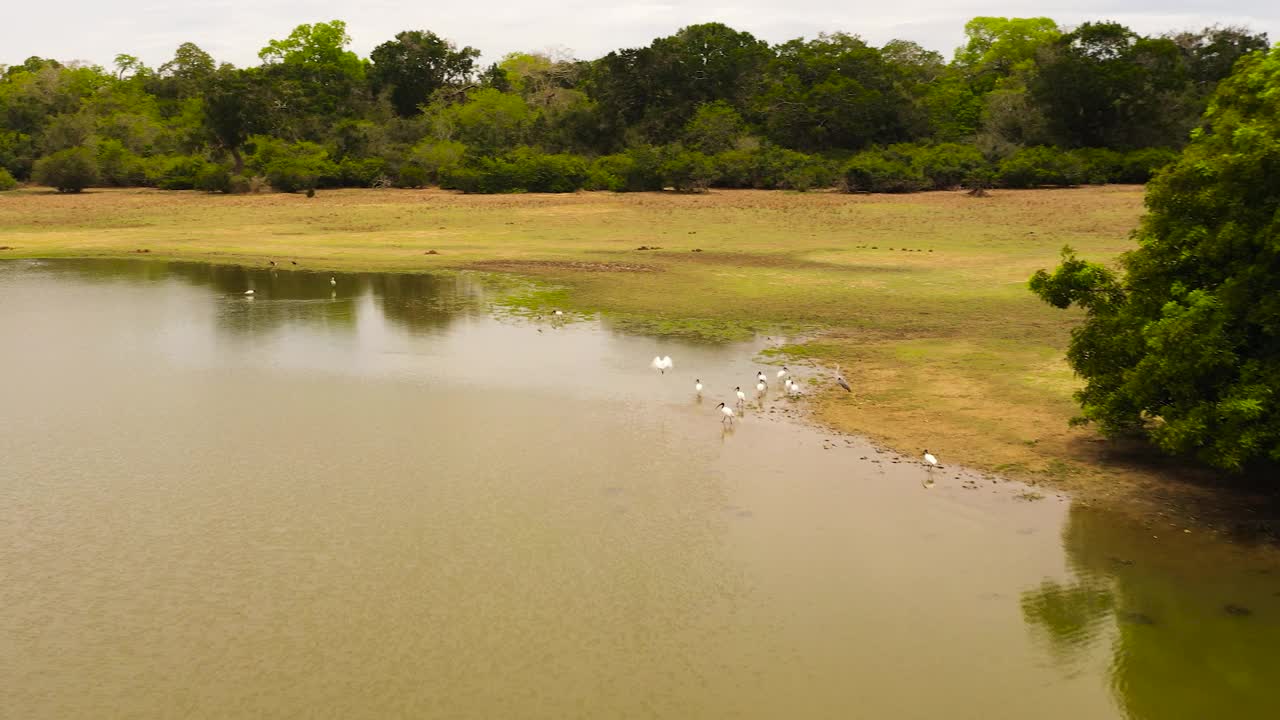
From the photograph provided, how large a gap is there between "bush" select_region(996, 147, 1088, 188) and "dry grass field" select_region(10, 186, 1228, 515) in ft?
4.53

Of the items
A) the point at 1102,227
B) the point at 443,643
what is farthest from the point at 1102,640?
the point at 1102,227

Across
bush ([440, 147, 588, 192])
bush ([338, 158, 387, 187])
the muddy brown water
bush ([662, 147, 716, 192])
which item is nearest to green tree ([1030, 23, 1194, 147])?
bush ([662, 147, 716, 192])

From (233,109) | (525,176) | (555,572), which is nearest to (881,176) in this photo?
(525,176)

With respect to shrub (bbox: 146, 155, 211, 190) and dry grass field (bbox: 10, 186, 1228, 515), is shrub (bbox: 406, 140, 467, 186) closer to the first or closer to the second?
dry grass field (bbox: 10, 186, 1228, 515)

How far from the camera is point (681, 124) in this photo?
A: 194 feet

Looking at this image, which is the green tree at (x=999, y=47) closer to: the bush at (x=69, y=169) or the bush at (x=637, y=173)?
the bush at (x=637, y=173)

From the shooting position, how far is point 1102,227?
3816 centimetres

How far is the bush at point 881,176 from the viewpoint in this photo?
48438mm

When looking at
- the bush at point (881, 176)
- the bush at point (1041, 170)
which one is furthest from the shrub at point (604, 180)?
the bush at point (1041, 170)

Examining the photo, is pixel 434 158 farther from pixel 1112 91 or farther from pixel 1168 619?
pixel 1168 619

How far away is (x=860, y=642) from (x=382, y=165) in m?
48.0

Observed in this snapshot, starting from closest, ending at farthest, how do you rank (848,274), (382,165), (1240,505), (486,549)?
(486,549) < (1240,505) < (848,274) < (382,165)

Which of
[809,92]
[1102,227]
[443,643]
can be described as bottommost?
[443,643]

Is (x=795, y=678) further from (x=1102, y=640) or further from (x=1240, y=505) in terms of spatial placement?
(x=1240, y=505)
